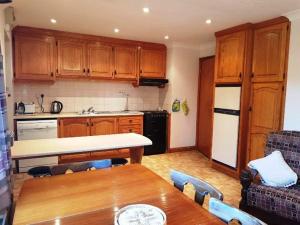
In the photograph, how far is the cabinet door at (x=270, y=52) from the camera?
10.1 feet

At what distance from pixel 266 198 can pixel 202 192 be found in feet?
3.77

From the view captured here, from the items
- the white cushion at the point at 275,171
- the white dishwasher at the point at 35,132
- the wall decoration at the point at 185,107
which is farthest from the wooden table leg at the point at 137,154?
the wall decoration at the point at 185,107

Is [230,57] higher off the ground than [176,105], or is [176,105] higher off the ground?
[230,57]

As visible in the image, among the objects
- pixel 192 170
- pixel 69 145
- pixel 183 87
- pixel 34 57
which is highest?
pixel 34 57

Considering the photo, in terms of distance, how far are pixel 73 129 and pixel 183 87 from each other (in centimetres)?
246

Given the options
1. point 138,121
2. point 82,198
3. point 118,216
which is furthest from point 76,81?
point 118,216

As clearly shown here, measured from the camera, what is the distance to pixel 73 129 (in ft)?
13.8

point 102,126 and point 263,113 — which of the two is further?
point 102,126

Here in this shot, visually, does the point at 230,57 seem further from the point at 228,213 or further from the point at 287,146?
the point at 228,213

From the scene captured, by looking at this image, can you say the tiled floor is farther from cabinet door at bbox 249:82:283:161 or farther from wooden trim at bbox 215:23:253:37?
wooden trim at bbox 215:23:253:37

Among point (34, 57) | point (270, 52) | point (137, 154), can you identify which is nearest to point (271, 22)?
point (270, 52)

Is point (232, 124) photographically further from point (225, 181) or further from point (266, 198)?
point (266, 198)

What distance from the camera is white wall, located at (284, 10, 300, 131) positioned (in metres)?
2.91

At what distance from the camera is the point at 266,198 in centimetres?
222
